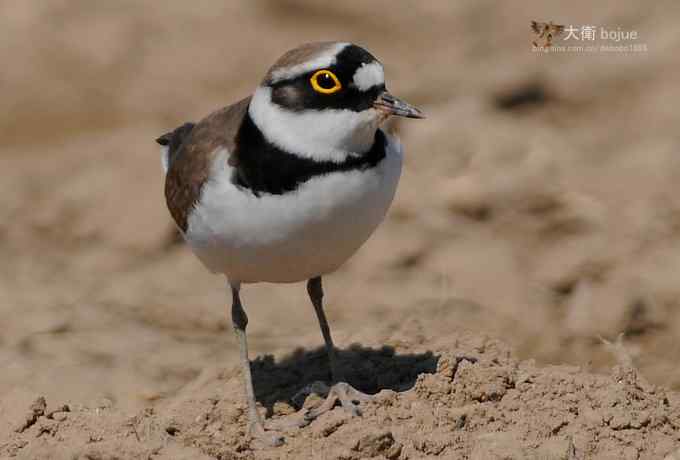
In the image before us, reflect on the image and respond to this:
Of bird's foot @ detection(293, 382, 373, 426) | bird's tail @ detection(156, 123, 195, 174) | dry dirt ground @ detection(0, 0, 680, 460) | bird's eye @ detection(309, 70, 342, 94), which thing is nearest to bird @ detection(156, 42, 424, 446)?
bird's eye @ detection(309, 70, 342, 94)

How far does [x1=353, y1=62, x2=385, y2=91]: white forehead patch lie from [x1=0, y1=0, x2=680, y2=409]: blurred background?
7.14ft

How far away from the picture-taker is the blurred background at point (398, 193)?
25.8 ft

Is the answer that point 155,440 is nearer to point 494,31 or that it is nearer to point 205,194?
point 205,194

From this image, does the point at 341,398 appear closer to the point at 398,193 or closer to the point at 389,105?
the point at 389,105

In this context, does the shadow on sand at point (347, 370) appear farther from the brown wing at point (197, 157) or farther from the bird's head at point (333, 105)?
the bird's head at point (333, 105)

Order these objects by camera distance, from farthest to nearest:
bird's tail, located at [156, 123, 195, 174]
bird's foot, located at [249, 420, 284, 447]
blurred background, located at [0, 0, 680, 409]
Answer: blurred background, located at [0, 0, 680, 409] < bird's tail, located at [156, 123, 195, 174] < bird's foot, located at [249, 420, 284, 447]

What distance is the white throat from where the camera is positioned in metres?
5.95

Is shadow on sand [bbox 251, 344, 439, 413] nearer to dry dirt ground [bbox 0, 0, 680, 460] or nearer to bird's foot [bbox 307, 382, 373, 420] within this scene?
dry dirt ground [bbox 0, 0, 680, 460]

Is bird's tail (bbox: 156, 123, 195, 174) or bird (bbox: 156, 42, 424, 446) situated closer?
bird (bbox: 156, 42, 424, 446)

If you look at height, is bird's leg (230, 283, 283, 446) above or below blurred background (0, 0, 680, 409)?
below

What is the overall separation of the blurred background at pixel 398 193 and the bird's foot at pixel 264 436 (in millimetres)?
1006

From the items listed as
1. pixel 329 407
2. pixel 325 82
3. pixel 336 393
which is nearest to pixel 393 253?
pixel 336 393

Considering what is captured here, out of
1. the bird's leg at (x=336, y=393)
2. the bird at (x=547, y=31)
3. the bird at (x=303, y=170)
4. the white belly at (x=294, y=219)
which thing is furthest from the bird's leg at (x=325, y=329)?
the bird at (x=547, y=31)

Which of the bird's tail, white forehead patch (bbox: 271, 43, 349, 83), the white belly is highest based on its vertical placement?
the bird's tail
